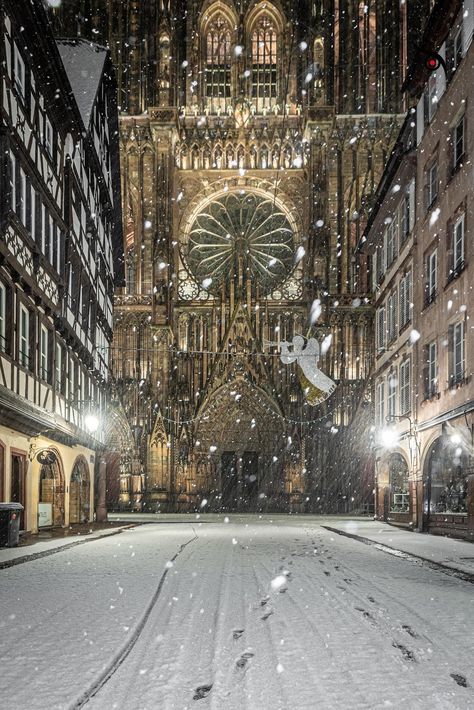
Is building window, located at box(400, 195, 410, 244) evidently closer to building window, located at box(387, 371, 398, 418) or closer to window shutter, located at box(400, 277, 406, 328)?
window shutter, located at box(400, 277, 406, 328)

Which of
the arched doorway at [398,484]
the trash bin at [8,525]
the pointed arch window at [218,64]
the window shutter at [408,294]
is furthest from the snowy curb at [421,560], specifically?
the pointed arch window at [218,64]

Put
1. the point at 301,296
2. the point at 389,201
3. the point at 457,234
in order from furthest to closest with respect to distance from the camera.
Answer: the point at 301,296 → the point at 389,201 → the point at 457,234

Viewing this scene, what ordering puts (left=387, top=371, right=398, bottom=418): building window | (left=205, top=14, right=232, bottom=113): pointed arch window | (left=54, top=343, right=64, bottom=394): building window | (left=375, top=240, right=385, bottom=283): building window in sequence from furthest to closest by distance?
(left=205, top=14, right=232, bottom=113): pointed arch window → (left=375, top=240, right=385, bottom=283): building window → (left=387, top=371, right=398, bottom=418): building window → (left=54, top=343, right=64, bottom=394): building window

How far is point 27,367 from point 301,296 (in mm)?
31815

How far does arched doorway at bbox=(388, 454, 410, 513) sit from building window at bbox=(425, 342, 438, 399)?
14.7ft

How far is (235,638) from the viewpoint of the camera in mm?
6902

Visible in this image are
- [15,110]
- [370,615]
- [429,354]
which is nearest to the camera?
[370,615]

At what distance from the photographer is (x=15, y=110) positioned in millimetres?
19094

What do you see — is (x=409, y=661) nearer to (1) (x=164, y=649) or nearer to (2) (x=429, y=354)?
(1) (x=164, y=649)

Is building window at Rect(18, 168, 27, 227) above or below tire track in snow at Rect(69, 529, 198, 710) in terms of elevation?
above

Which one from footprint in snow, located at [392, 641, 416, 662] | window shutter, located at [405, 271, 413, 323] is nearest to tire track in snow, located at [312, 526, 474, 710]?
footprint in snow, located at [392, 641, 416, 662]

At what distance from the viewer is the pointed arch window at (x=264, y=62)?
5294 centimetres

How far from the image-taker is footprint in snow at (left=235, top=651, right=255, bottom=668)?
5.94 meters

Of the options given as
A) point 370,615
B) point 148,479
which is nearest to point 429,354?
point 370,615
